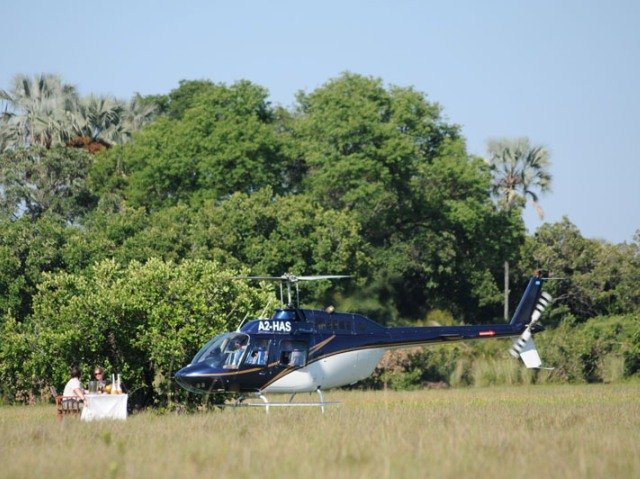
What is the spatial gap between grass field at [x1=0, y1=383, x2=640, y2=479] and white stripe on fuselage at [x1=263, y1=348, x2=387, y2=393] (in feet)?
5.81

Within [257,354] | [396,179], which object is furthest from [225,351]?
[396,179]

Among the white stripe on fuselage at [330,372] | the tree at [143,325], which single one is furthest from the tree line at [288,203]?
the white stripe on fuselage at [330,372]

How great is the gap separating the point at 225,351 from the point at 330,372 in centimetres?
290

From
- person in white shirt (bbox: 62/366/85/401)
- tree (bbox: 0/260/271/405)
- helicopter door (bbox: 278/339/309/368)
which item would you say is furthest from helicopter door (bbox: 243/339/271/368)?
person in white shirt (bbox: 62/366/85/401)

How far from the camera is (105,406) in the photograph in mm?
27734

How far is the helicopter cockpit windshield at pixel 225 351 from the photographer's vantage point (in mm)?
28938

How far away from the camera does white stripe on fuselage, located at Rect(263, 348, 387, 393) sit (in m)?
30.1

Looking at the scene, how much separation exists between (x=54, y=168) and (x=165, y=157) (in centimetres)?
852

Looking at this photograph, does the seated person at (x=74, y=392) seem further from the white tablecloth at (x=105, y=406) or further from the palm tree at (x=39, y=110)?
the palm tree at (x=39, y=110)

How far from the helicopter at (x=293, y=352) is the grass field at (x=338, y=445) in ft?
4.16

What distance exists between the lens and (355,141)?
64.4 metres

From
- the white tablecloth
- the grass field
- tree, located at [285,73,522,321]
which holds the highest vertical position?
tree, located at [285,73,522,321]

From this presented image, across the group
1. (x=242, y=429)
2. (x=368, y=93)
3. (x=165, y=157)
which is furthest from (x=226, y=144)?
(x=242, y=429)

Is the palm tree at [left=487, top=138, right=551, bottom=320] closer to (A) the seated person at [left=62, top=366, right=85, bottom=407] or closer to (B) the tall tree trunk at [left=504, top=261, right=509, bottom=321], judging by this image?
(B) the tall tree trunk at [left=504, top=261, right=509, bottom=321]
